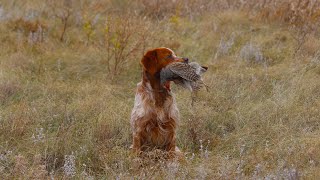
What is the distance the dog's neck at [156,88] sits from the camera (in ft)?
15.0

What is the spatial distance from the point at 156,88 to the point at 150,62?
22 centimetres

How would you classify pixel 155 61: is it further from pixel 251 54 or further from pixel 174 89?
pixel 251 54

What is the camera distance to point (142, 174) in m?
4.19

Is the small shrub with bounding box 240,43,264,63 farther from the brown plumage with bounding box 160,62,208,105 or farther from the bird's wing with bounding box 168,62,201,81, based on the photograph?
the bird's wing with bounding box 168,62,201,81

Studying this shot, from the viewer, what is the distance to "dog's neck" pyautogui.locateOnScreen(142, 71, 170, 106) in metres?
4.56

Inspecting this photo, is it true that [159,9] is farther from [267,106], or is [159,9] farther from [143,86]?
[143,86]

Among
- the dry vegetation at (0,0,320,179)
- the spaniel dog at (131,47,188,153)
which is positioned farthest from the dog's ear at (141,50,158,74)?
the dry vegetation at (0,0,320,179)

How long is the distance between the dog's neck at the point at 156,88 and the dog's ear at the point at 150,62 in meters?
0.04

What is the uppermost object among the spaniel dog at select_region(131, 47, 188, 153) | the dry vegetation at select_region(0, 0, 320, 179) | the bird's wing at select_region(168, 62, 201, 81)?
the bird's wing at select_region(168, 62, 201, 81)

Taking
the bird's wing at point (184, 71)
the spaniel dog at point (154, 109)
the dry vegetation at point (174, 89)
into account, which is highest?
the bird's wing at point (184, 71)

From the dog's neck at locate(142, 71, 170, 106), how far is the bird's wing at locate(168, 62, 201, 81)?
0.54ft

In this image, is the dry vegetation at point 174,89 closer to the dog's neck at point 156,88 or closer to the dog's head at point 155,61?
the dog's neck at point 156,88

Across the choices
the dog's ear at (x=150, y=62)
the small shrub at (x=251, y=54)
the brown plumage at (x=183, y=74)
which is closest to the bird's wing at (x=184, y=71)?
the brown plumage at (x=183, y=74)

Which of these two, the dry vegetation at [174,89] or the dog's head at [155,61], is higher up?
the dog's head at [155,61]
